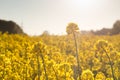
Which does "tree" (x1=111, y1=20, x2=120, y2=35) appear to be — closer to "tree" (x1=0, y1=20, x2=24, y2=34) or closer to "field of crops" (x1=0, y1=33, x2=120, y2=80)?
"tree" (x1=0, y1=20, x2=24, y2=34)

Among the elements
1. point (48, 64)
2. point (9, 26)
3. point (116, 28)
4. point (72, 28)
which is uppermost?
point (116, 28)

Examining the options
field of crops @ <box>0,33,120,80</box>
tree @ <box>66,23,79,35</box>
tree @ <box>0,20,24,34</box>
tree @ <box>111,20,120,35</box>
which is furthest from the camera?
tree @ <box>111,20,120,35</box>

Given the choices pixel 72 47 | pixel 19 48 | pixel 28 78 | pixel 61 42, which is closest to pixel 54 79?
pixel 28 78

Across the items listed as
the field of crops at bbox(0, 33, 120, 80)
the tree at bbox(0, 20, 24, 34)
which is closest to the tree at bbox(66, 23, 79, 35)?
the field of crops at bbox(0, 33, 120, 80)

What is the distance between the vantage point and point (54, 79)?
4206cm

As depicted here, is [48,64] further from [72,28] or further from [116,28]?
[116,28]

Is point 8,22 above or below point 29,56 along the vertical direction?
above

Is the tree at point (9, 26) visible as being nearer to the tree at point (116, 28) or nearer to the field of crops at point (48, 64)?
the field of crops at point (48, 64)

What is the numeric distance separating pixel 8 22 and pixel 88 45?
25230mm

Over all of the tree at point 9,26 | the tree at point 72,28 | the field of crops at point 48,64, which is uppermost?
the tree at point 9,26

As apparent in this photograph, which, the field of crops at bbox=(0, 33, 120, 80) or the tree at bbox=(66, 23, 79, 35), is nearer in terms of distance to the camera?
the field of crops at bbox=(0, 33, 120, 80)

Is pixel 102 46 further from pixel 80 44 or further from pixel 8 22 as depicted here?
pixel 8 22

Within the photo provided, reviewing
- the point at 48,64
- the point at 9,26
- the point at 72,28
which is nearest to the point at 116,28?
the point at 9,26

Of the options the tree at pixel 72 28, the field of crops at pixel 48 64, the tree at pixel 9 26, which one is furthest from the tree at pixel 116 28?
the tree at pixel 72 28
